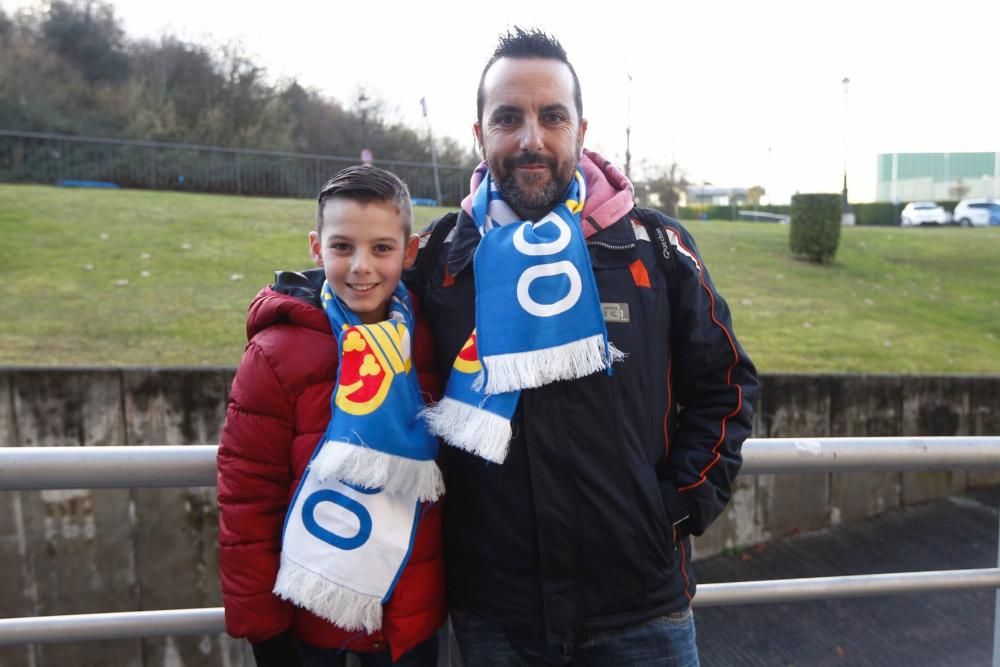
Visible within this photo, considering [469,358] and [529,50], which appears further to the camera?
[529,50]

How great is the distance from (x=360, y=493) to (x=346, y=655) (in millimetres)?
407

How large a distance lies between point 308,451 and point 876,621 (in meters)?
5.86

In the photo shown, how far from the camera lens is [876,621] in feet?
20.3

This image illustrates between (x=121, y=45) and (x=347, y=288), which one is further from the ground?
(x=121, y=45)

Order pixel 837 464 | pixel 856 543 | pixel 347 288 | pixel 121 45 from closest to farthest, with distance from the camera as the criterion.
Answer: pixel 347 288 < pixel 837 464 < pixel 856 543 < pixel 121 45

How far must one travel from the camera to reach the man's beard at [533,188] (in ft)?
6.34

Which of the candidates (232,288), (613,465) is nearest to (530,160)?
(613,465)

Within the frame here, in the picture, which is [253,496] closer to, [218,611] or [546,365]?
[218,611]

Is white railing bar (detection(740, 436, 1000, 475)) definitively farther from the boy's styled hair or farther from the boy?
the boy's styled hair

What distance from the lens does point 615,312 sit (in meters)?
1.85

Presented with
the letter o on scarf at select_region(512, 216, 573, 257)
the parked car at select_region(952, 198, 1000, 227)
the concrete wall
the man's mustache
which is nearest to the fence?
the concrete wall

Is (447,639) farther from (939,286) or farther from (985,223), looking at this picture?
(985,223)

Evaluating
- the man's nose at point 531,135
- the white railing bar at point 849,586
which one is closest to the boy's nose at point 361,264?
the man's nose at point 531,135

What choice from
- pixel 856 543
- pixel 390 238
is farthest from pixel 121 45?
pixel 390 238
